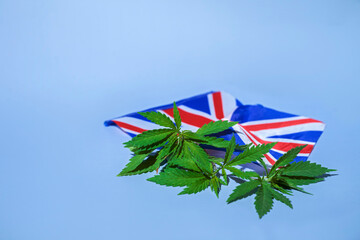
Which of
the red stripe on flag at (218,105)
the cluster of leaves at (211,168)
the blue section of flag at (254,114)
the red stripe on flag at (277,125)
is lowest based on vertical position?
the cluster of leaves at (211,168)

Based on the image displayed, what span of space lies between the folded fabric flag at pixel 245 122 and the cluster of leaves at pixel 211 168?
10.7 inches

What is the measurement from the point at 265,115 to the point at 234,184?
581 millimetres

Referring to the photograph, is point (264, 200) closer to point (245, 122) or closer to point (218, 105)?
point (245, 122)

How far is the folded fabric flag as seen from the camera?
5.24 feet

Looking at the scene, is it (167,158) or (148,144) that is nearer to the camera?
(148,144)

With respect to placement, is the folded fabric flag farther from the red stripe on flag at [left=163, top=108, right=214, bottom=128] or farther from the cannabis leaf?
the cannabis leaf

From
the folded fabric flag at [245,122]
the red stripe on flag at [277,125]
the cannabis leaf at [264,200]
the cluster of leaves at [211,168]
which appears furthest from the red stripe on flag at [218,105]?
the cannabis leaf at [264,200]

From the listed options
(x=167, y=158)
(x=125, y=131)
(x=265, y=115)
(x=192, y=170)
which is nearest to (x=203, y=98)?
(x=265, y=115)

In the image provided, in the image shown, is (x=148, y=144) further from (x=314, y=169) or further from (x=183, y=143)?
(x=314, y=169)

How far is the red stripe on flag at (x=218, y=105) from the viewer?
1855mm

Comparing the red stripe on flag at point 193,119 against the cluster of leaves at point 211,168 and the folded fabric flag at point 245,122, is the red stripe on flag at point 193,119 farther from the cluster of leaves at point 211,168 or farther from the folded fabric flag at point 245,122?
the cluster of leaves at point 211,168

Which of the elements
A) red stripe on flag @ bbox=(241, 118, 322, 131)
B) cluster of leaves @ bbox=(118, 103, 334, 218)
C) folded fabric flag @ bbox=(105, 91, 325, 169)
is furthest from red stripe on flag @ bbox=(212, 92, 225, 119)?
cluster of leaves @ bbox=(118, 103, 334, 218)

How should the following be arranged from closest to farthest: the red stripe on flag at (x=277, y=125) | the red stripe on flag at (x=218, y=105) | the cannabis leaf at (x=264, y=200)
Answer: the cannabis leaf at (x=264, y=200)
the red stripe on flag at (x=277, y=125)
the red stripe on flag at (x=218, y=105)

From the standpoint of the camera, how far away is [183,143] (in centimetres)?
127
